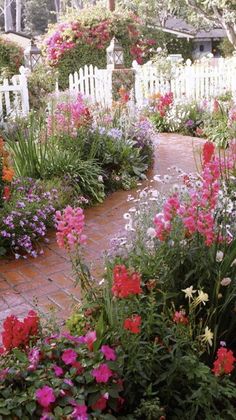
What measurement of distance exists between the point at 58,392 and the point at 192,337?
72 centimetres

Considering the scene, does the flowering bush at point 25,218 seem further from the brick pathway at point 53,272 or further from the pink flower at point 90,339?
the pink flower at point 90,339

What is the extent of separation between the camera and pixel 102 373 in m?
2.07

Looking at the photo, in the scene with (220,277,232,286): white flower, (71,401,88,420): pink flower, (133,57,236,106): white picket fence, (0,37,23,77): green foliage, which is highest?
(0,37,23,77): green foliage

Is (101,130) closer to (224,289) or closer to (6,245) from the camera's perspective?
(6,245)

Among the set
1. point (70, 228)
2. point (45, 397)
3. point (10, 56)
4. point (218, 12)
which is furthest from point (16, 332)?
point (218, 12)

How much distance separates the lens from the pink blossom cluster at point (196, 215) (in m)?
2.49

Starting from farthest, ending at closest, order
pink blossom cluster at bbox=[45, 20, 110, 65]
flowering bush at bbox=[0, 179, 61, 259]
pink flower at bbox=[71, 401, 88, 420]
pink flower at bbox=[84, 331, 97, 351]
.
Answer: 1. pink blossom cluster at bbox=[45, 20, 110, 65]
2. flowering bush at bbox=[0, 179, 61, 259]
3. pink flower at bbox=[84, 331, 97, 351]
4. pink flower at bbox=[71, 401, 88, 420]

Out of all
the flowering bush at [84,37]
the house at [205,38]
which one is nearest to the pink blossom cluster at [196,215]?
the flowering bush at [84,37]

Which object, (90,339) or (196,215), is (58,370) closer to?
(90,339)

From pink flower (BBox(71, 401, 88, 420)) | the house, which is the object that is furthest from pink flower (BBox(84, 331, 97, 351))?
the house

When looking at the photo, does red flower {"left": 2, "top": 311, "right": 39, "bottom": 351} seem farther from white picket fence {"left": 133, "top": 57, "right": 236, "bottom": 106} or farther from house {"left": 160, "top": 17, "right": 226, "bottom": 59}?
house {"left": 160, "top": 17, "right": 226, "bottom": 59}

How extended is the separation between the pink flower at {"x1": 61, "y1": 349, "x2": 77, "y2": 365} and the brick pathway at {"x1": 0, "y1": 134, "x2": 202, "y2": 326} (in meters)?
0.49

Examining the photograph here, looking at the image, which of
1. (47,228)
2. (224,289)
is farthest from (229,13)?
(224,289)

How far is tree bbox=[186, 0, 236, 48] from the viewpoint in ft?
68.7
